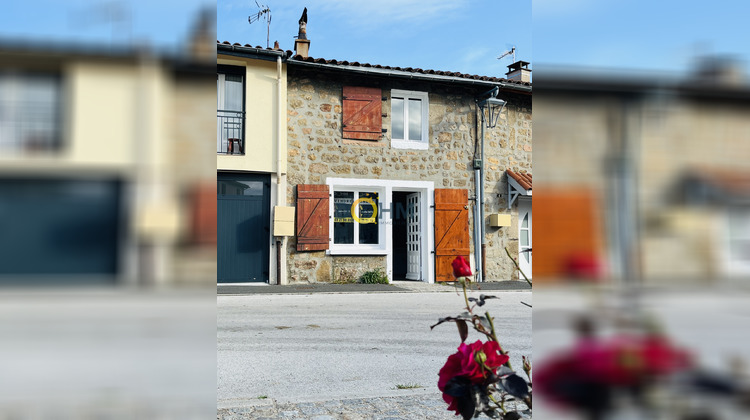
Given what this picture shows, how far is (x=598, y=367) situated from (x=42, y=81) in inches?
21.6

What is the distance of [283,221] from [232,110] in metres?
1.98

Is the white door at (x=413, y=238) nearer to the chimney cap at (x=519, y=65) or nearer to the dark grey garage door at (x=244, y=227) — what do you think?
the dark grey garage door at (x=244, y=227)

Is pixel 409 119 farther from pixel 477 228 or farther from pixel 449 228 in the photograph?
pixel 477 228

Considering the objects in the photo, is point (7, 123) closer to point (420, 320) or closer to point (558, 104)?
point (558, 104)

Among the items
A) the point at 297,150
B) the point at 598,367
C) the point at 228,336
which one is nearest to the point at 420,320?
the point at 228,336

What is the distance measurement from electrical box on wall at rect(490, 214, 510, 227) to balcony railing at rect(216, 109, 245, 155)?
4594 millimetres

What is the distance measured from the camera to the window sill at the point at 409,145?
973cm

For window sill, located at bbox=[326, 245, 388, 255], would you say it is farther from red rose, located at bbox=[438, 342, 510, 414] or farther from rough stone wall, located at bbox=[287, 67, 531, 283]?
red rose, located at bbox=[438, 342, 510, 414]

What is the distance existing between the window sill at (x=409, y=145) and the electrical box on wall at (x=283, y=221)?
86.9 inches

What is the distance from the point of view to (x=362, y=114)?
948cm

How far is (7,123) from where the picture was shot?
1.78 feet

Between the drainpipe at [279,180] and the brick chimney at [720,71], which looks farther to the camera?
the drainpipe at [279,180]

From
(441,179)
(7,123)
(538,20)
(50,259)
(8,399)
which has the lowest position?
(8,399)

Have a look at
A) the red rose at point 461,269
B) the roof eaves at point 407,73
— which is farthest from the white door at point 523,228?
the red rose at point 461,269
